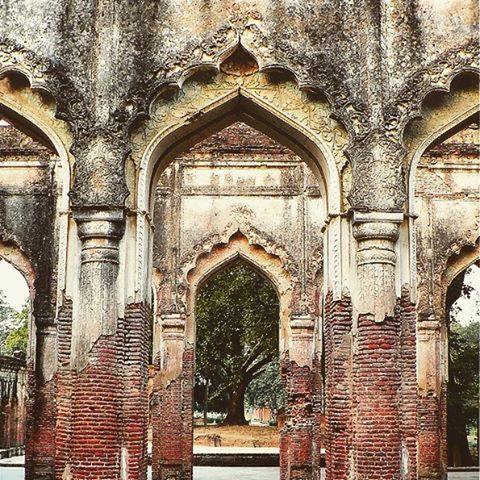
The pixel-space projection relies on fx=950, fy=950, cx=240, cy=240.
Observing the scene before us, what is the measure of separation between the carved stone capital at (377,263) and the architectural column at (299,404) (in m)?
5.86

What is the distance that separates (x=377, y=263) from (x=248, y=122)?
2377mm

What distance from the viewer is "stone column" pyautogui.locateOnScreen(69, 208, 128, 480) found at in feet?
28.1

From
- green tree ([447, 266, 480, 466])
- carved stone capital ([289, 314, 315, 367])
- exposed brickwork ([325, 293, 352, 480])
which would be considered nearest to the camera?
exposed brickwork ([325, 293, 352, 480])

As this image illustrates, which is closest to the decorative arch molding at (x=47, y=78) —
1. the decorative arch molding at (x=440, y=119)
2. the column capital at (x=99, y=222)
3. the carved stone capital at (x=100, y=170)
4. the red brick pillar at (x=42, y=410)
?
the carved stone capital at (x=100, y=170)

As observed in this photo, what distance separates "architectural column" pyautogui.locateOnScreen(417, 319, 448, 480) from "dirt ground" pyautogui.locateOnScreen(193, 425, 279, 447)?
Result: 1075cm

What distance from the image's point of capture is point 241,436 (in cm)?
2572

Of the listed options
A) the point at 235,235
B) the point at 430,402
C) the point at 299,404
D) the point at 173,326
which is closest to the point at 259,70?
the point at 235,235

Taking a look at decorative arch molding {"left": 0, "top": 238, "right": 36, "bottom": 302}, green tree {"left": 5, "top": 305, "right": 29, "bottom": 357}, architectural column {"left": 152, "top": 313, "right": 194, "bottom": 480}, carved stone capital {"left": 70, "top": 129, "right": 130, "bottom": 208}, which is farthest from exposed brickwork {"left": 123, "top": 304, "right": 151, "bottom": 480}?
green tree {"left": 5, "top": 305, "right": 29, "bottom": 357}

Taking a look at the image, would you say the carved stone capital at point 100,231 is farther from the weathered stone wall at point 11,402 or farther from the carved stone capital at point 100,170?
the weathered stone wall at point 11,402

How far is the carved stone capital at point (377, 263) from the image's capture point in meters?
8.81

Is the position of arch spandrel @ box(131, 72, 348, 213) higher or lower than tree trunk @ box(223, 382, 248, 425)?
higher

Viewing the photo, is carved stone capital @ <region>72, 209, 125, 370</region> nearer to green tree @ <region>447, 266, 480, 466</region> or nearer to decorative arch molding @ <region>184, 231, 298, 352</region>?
decorative arch molding @ <region>184, 231, 298, 352</region>

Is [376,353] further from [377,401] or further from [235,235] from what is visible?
[235,235]

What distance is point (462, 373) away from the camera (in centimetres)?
2309
